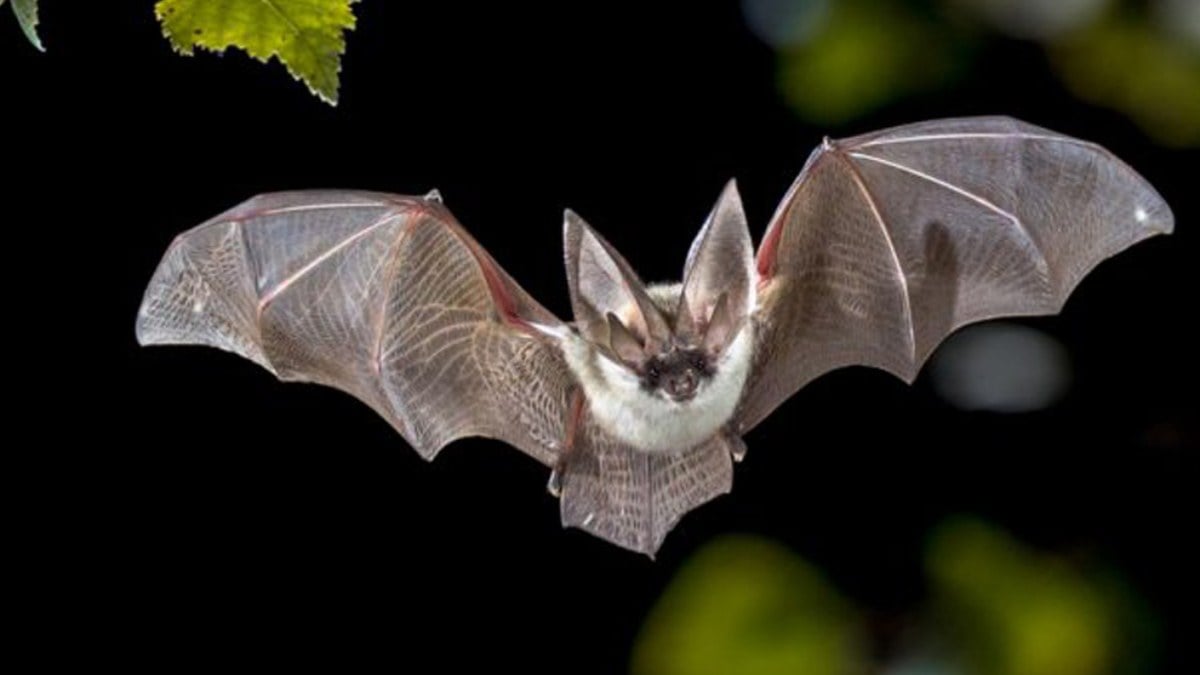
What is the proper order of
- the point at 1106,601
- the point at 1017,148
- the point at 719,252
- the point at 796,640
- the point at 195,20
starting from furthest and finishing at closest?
the point at 1106,601
the point at 796,640
the point at 1017,148
the point at 719,252
the point at 195,20

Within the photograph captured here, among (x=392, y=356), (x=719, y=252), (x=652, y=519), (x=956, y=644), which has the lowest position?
(x=956, y=644)

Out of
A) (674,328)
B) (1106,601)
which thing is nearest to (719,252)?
(674,328)

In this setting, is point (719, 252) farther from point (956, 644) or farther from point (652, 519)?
point (956, 644)

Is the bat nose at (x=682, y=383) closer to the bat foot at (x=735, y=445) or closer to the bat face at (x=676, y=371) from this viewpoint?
the bat face at (x=676, y=371)

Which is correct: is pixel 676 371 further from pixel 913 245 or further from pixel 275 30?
pixel 275 30

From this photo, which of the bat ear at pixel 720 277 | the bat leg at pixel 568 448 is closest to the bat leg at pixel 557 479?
the bat leg at pixel 568 448

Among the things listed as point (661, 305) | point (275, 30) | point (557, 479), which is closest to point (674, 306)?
point (661, 305)

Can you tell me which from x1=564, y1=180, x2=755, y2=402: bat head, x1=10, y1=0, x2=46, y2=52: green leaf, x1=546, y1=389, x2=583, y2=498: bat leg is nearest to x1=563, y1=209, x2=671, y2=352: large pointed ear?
x1=564, y1=180, x2=755, y2=402: bat head
